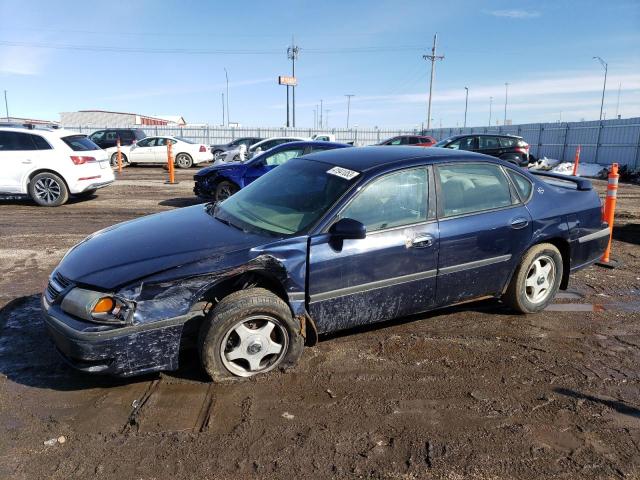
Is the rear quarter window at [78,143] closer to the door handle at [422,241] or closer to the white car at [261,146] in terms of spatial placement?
the white car at [261,146]

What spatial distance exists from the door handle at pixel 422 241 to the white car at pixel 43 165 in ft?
29.6

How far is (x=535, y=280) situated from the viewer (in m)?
4.64

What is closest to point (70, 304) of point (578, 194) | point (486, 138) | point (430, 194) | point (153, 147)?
point (430, 194)

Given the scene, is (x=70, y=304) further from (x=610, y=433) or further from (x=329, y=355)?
(x=610, y=433)

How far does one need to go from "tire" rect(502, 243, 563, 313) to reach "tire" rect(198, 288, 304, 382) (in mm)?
2187

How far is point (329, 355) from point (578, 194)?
3.09 m

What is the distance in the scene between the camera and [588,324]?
4531 mm

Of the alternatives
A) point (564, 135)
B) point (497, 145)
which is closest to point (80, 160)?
point (497, 145)

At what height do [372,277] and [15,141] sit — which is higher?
[15,141]

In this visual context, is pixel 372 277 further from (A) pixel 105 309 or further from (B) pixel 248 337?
(A) pixel 105 309

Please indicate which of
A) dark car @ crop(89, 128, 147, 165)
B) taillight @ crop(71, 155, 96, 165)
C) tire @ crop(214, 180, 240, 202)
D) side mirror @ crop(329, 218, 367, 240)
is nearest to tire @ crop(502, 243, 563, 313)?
side mirror @ crop(329, 218, 367, 240)

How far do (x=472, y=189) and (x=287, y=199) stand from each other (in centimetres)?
161

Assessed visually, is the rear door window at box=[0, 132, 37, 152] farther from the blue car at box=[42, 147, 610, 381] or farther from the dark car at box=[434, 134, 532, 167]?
the dark car at box=[434, 134, 532, 167]

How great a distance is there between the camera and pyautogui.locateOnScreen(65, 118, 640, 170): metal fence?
22359 millimetres
